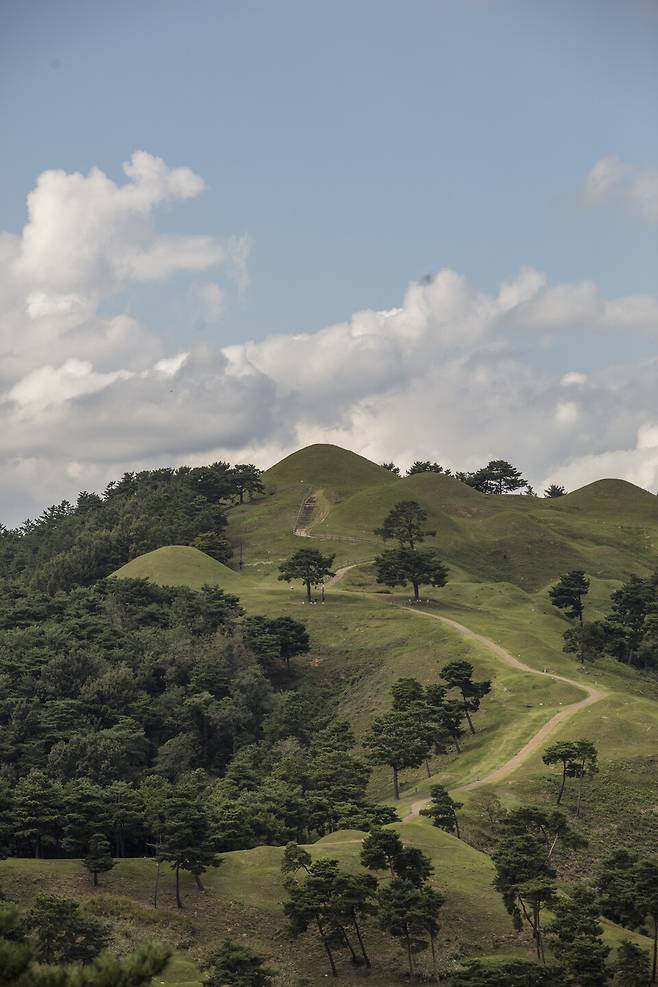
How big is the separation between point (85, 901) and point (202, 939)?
596 centimetres

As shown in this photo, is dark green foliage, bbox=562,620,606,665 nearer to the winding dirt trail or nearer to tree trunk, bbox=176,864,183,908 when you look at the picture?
the winding dirt trail

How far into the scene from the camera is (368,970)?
1829 inches

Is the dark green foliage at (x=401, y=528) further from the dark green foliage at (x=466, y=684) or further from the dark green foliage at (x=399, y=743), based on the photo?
the dark green foliage at (x=399, y=743)

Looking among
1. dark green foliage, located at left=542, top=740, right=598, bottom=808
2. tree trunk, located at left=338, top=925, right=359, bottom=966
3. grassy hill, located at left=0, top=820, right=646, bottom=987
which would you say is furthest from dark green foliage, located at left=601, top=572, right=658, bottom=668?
tree trunk, located at left=338, top=925, right=359, bottom=966

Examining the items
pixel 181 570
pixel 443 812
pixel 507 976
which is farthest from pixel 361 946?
pixel 181 570

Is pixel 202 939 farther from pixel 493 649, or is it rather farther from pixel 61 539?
pixel 61 539

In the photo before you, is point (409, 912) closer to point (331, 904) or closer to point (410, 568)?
point (331, 904)

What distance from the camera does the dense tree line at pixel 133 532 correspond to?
15950 cm

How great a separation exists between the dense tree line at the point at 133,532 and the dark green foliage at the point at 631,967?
12045 centimetres

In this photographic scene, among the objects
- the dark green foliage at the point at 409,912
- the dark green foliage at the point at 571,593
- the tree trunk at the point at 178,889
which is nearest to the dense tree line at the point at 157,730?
the tree trunk at the point at 178,889

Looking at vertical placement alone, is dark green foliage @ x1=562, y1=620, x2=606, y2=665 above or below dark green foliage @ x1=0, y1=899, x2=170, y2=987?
above

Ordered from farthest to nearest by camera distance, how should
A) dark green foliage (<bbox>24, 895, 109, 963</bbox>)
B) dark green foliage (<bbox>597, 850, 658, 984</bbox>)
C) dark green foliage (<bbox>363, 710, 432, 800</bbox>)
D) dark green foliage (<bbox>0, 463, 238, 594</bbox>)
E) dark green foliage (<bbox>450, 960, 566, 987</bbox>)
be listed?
dark green foliage (<bbox>0, 463, 238, 594</bbox>)
dark green foliage (<bbox>363, 710, 432, 800</bbox>)
dark green foliage (<bbox>597, 850, 658, 984</bbox>)
dark green foliage (<bbox>24, 895, 109, 963</bbox>)
dark green foliage (<bbox>450, 960, 566, 987</bbox>)

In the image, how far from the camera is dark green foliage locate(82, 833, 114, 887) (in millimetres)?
49719

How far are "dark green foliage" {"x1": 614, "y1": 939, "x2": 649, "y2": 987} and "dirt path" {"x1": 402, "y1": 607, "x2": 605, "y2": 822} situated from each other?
2350cm
